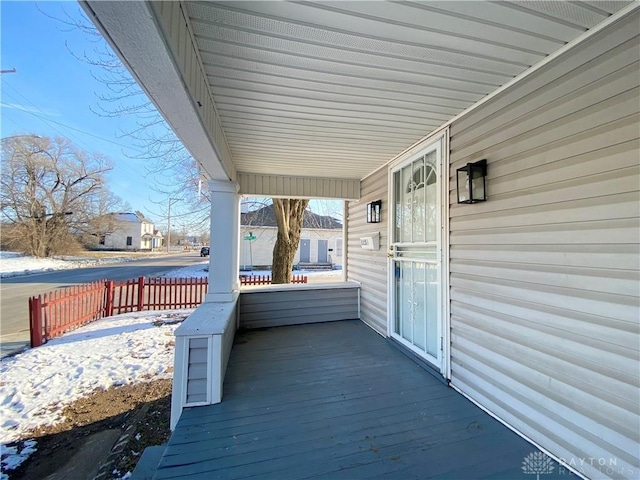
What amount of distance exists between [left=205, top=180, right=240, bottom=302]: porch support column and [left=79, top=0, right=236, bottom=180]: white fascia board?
1853 millimetres

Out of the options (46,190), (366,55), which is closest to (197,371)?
(366,55)

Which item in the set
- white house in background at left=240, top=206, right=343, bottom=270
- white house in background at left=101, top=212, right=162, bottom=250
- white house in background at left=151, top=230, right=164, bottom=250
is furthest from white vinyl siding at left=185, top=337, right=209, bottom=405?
white house in background at left=151, top=230, right=164, bottom=250

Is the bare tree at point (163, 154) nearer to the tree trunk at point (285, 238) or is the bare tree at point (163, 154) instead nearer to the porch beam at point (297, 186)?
the tree trunk at point (285, 238)

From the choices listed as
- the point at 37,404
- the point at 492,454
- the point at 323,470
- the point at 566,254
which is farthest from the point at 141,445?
the point at 566,254

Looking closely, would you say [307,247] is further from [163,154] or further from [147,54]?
[147,54]

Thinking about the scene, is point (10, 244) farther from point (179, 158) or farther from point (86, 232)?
point (179, 158)

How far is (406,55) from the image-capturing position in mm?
1708

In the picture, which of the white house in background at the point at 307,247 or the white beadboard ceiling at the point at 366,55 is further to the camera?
the white house in background at the point at 307,247

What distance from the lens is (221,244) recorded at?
12.3ft

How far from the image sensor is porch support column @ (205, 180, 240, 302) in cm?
375

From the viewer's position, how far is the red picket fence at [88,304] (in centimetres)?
479

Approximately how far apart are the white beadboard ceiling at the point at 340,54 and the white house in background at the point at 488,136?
0.04 ft

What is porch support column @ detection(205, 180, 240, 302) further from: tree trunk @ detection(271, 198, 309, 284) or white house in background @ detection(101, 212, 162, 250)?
white house in background @ detection(101, 212, 162, 250)

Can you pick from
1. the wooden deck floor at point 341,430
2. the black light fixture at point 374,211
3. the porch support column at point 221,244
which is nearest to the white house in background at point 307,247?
the black light fixture at point 374,211
